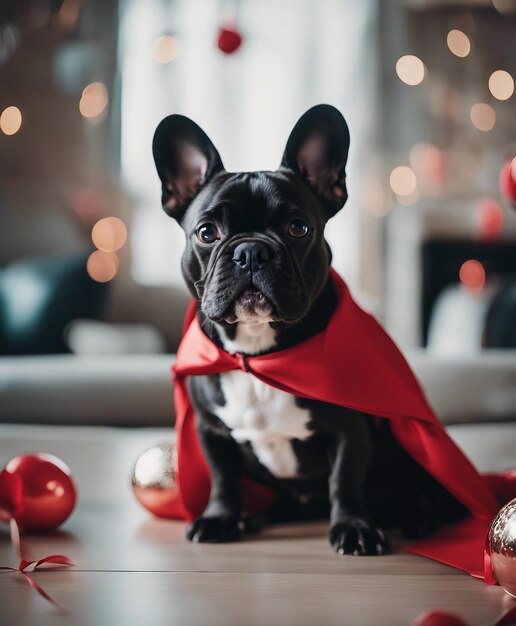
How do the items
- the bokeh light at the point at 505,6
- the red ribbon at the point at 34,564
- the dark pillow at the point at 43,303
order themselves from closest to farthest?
1. the red ribbon at the point at 34,564
2. the dark pillow at the point at 43,303
3. the bokeh light at the point at 505,6

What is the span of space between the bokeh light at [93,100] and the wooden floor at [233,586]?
12.0 feet

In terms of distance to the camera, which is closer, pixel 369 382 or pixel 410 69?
pixel 369 382

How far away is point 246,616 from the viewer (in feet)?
2.62

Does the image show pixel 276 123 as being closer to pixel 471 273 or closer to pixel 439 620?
pixel 471 273

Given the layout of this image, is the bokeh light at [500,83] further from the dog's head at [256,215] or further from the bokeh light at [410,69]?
the dog's head at [256,215]

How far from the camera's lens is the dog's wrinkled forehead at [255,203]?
42.1 inches

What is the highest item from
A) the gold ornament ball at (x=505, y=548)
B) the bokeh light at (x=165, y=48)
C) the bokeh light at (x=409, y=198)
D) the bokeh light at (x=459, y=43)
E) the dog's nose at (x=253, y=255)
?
the bokeh light at (x=459, y=43)

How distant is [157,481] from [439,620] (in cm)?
64

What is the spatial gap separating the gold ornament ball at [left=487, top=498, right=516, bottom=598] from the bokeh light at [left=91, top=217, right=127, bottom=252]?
3872mm

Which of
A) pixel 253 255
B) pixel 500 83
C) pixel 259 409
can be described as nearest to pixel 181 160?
pixel 253 255

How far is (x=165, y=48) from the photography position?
4637mm

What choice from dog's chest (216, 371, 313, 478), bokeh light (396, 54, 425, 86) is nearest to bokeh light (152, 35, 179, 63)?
bokeh light (396, 54, 425, 86)

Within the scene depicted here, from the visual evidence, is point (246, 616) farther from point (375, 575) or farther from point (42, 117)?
point (42, 117)

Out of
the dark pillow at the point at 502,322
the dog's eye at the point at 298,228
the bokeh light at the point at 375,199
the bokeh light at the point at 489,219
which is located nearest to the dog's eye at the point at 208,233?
the dog's eye at the point at 298,228
